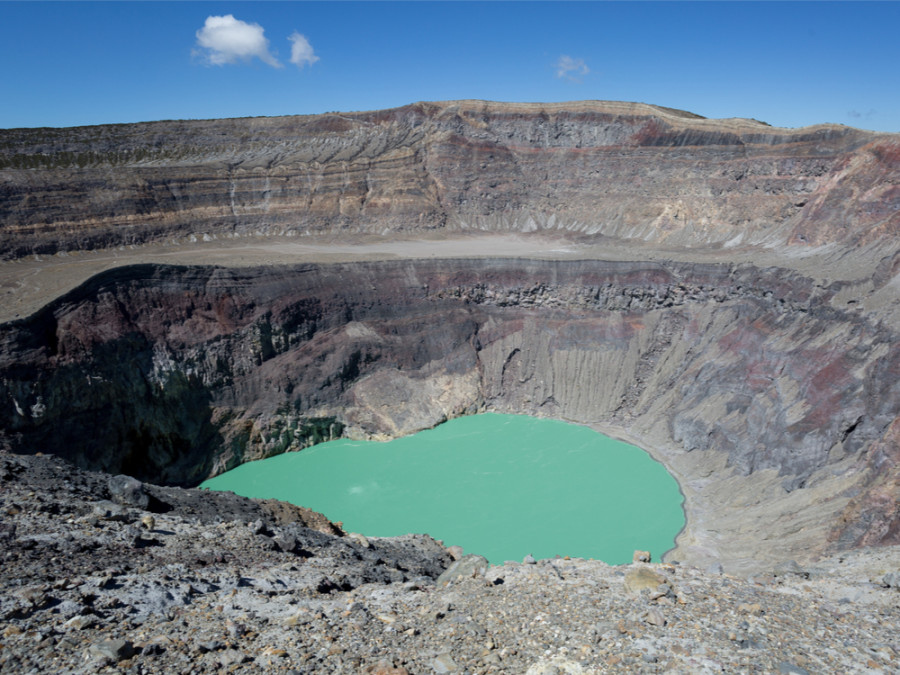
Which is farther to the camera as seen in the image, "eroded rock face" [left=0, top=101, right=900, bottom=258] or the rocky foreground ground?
"eroded rock face" [left=0, top=101, right=900, bottom=258]

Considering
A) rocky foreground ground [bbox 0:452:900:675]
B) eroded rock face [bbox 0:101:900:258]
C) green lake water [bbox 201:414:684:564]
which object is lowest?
green lake water [bbox 201:414:684:564]

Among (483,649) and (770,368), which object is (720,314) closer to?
(770,368)

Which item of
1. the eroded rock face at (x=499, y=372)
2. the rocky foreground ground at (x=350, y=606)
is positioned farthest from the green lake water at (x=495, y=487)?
the rocky foreground ground at (x=350, y=606)

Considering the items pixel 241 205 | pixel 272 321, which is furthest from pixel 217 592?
pixel 241 205

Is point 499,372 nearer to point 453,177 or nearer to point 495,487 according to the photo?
point 495,487

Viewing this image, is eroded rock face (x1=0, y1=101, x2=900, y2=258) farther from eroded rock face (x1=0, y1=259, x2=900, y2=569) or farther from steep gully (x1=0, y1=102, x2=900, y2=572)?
eroded rock face (x1=0, y1=259, x2=900, y2=569)

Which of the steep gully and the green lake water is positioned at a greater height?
the steep gully

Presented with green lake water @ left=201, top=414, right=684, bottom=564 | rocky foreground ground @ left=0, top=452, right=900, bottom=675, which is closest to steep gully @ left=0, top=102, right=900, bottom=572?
green lake water @ left=201, top=414, right=684, bottom=564
